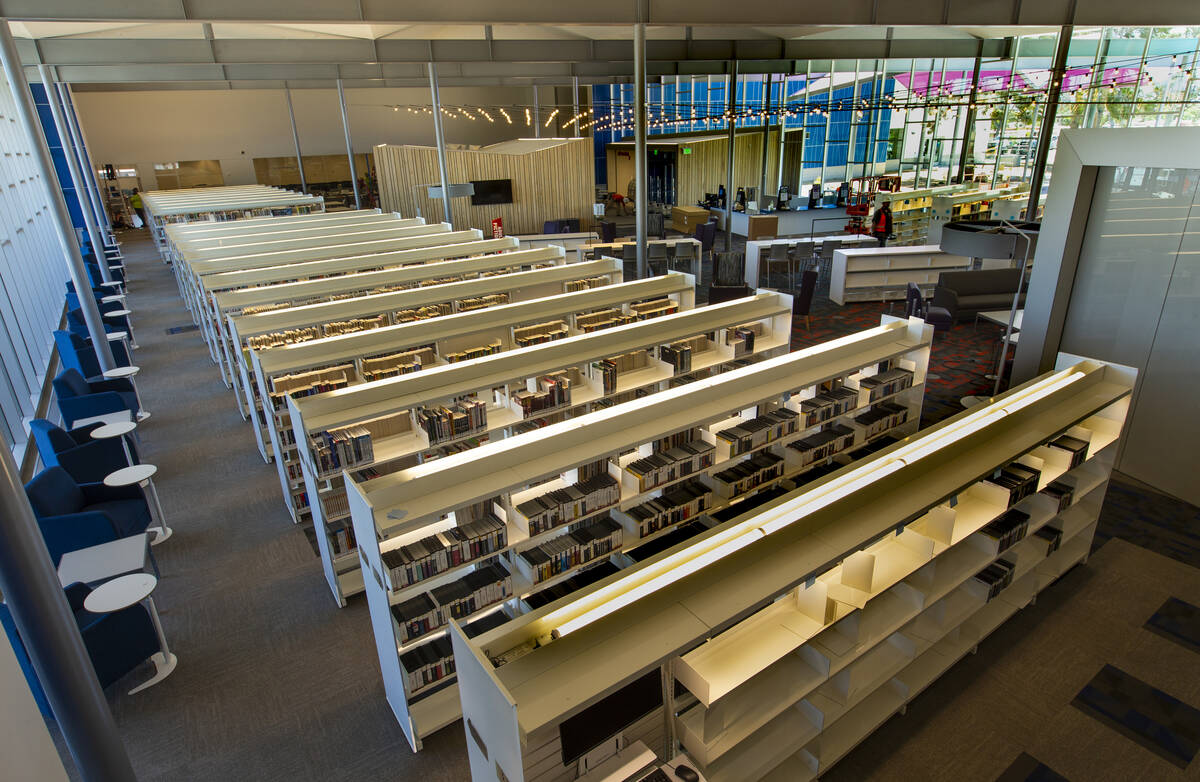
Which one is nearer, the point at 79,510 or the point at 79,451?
the point at 79,510

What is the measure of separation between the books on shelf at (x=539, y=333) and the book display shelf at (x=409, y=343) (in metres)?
0.01

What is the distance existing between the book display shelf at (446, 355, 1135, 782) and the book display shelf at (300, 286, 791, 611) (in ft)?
4.65

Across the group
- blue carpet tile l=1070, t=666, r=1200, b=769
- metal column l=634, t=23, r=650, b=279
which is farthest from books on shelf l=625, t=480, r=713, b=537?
metal column l=634, t=23, r=650, b=279

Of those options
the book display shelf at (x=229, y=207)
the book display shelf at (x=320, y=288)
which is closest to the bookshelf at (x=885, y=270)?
Answer: the book display shelf at (x=320, y=288)

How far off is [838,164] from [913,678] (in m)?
19.9

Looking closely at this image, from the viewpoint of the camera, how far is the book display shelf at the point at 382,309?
6.93 meters

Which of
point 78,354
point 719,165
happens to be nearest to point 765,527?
point 78,354

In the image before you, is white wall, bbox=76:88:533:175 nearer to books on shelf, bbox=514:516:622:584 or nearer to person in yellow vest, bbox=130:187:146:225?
person in yellow vest, bbox=130:187:146:225

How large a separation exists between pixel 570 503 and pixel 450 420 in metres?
1.50

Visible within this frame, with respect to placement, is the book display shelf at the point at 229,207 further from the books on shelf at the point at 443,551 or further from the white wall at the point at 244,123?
the books on shelf at the point at 443,551

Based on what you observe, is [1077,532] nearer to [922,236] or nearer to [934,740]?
[934,740]

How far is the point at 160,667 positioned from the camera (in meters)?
4.59

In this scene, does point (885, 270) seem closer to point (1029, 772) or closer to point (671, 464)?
point (671, 464)

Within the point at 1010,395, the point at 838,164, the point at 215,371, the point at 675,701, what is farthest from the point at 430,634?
the point at 838,164
